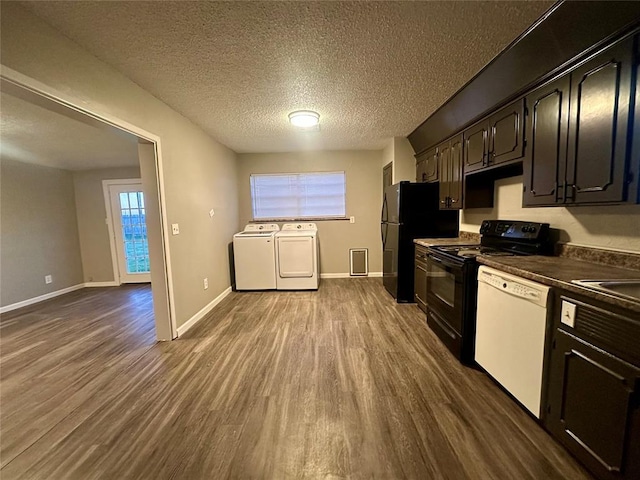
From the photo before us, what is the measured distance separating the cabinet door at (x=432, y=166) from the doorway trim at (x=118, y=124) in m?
3.21

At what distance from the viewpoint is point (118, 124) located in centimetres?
196

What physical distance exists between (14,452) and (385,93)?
3.60 m

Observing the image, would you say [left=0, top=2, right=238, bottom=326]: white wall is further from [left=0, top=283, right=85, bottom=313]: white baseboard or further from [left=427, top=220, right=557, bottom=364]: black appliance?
[left=0, top=283, right=85, bottom=313]: white baseboard

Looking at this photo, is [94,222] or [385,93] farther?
[94,222]

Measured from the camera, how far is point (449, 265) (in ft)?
7.16

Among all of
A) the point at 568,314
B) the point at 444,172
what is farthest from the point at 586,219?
the point at 444,172

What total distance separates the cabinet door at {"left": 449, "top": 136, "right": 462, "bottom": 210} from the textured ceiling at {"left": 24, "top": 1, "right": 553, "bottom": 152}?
1.66ft

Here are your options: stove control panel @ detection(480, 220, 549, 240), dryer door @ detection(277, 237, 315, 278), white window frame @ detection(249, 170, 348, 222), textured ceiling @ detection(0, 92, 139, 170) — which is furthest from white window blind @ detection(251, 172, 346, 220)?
stove control panel @ detection(480, 220, 549, 240)

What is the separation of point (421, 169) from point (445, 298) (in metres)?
2.18

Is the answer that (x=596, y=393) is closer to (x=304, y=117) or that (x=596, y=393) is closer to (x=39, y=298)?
(x=304, y=117)

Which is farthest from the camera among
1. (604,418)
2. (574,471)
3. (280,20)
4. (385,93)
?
(385,93)

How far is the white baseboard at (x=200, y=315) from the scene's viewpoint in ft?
9.02

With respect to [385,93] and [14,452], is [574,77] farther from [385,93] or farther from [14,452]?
[14,452]

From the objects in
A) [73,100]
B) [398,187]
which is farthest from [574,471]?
[73,100]
